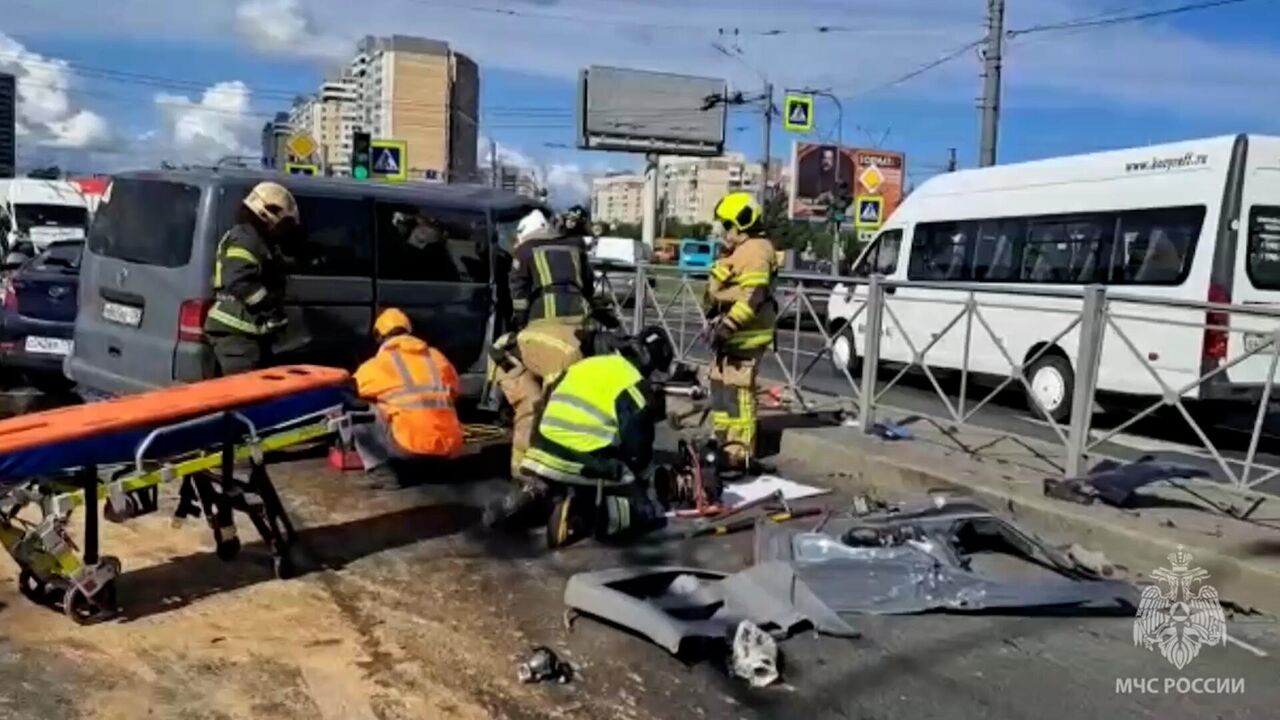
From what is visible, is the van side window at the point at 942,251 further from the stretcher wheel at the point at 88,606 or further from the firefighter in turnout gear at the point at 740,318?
the stretcher wheel at the point at 88,606

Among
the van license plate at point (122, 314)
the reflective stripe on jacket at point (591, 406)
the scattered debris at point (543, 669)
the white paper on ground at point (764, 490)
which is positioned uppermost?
the van license plate at point (122, 314)

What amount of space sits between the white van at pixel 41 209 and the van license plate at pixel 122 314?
2179cm

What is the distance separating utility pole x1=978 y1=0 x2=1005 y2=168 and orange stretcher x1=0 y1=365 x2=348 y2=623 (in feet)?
54.9

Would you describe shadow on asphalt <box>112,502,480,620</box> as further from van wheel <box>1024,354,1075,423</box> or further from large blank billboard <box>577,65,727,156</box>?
large blank billboard <box>577,65,727,156</box>

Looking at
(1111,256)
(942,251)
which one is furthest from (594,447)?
(942,251)

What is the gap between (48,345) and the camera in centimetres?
991

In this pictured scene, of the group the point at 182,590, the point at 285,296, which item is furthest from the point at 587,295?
the point at 182,590

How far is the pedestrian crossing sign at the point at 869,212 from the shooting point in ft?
81.7

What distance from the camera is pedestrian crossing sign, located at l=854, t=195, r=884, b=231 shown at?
2489 cm

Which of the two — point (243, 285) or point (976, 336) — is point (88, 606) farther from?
point (976, 336)

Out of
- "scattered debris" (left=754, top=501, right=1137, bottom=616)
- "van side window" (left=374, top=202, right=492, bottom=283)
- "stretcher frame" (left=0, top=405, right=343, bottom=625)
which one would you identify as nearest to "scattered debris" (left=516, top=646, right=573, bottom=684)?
"scattered debris" (left=754, top=501, right=1137, bottom=616)

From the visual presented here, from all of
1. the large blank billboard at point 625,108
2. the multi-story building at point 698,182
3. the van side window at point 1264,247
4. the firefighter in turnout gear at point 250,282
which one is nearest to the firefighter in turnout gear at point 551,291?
the firefighter in turnout gear at point 250,282

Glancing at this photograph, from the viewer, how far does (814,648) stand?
4438mm

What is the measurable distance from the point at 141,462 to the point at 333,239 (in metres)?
3.18
